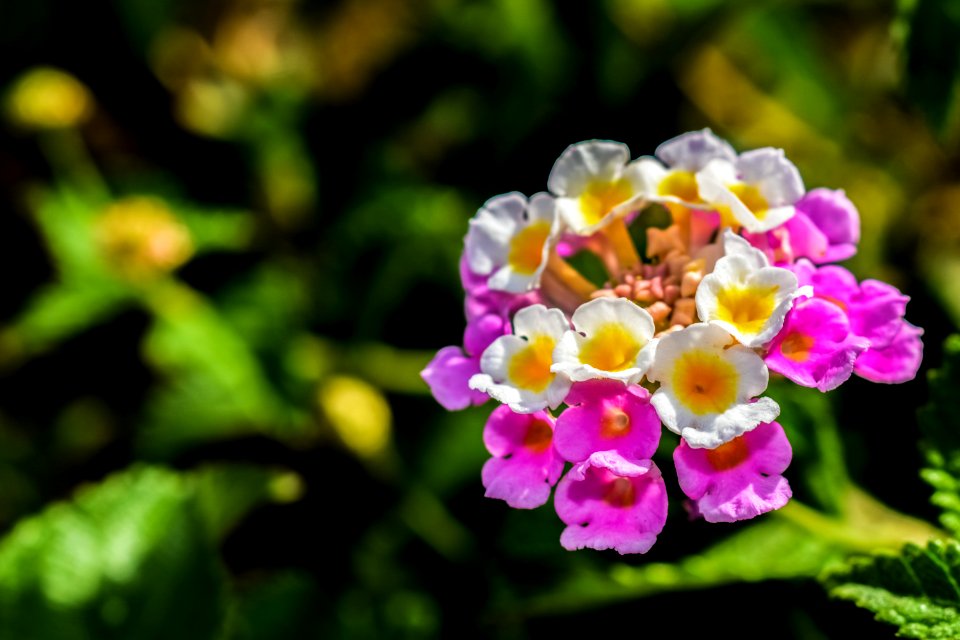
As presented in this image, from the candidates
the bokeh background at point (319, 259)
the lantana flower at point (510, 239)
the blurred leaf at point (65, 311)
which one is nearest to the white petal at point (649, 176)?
the lantana flower at point (510, 239)

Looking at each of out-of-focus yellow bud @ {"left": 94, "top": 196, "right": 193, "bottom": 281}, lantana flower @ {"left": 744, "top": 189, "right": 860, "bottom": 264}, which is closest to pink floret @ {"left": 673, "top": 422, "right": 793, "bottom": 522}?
lantana flower @ {"left": 744, "top": 189, "right": 860, "bottom": 264}

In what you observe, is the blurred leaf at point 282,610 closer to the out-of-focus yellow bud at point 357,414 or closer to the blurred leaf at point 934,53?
the out-of-focus yellow bud at point 357,414

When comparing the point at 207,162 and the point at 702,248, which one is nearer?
the point at 702,248

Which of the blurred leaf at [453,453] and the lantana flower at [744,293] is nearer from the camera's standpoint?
the lantana flower at [744,293]

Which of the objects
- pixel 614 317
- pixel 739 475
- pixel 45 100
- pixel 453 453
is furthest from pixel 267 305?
pixel 739 475

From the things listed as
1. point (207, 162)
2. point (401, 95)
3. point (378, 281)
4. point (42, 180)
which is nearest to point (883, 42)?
point (401, 95)

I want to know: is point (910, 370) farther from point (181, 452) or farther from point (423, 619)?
point (181, 452)
